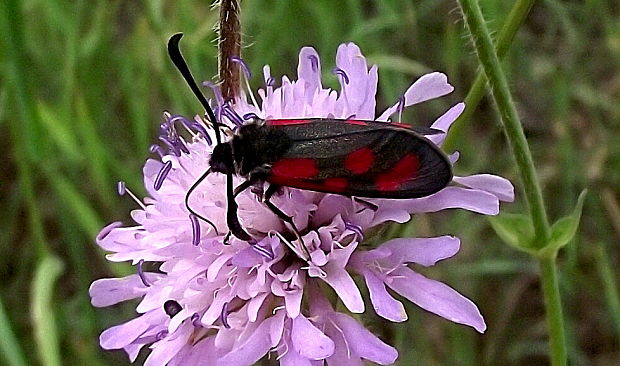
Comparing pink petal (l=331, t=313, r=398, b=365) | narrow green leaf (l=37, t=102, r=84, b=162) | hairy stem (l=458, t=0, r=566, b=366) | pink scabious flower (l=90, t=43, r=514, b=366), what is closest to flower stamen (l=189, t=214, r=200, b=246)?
pink scabious flower (l=90, t=43, r=514, b=366)

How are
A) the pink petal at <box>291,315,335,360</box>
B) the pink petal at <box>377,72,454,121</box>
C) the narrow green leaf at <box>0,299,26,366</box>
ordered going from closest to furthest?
the pink petal at <box>291,315,335,360</box> → the pink petal at <box>377,72,454,121</box> → the narrow green leaf at <box>0,299,26,366</box>

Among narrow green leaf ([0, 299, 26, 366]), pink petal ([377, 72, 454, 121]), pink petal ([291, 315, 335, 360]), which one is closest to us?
pink petal ([291, 315, 335, 360])

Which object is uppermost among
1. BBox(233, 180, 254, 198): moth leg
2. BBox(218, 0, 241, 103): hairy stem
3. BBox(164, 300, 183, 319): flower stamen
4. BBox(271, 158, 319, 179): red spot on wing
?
BBox(218, 0, 241, 103): hairy stem

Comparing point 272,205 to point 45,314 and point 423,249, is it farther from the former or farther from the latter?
point 45,314

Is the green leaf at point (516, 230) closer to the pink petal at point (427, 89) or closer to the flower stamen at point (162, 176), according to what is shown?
the pink petal at point (427, 89)

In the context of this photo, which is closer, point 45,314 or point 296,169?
point 296,169

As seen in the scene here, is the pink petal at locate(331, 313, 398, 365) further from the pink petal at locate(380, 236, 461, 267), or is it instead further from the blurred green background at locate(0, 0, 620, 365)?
the blurred green background at locate(0, 0, 620, 365)

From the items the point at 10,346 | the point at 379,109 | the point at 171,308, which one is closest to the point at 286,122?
the point at 171,308
